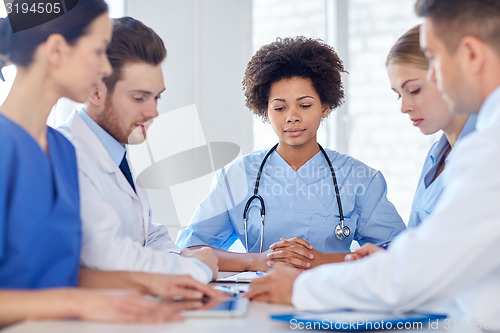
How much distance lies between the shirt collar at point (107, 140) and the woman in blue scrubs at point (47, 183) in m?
0.31

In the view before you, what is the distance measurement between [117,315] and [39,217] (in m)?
0.28

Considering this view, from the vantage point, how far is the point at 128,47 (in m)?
1.60

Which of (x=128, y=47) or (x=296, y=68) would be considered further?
(x=296, y=68)

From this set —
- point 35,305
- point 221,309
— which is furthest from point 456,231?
point 35,305

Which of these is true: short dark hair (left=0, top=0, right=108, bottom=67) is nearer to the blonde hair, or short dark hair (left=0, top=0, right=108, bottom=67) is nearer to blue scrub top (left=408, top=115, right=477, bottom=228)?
the blonde hair

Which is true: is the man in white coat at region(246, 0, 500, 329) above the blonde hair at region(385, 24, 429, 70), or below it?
below

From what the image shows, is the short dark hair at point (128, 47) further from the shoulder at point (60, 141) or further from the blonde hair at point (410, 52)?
the blonde hair at point (410, 52)

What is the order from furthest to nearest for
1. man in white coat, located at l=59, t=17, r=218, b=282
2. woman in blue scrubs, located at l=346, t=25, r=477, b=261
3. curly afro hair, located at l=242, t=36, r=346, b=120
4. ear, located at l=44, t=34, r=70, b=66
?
curly afro hair, located at l=242, t=36, r=346, b=120
woman in blue scrubs, located at l=346, t=25, r=477, b=261
man in white coat, located at l=59, t=17, r=218, b=282
ear, located at l=44, t=34, r=70, b=66

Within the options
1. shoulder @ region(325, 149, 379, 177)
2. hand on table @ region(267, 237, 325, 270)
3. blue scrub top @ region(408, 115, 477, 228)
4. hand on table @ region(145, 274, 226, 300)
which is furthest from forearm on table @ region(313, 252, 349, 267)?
hand on table @ region(145, 274, 226, 300)

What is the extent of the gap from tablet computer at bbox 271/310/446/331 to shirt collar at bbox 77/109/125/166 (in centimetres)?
83

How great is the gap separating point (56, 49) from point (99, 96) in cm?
47

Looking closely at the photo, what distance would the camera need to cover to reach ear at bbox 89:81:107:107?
1599 mm

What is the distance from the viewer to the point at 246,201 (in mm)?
2156

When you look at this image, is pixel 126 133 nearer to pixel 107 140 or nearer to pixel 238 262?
pixel 107 140
